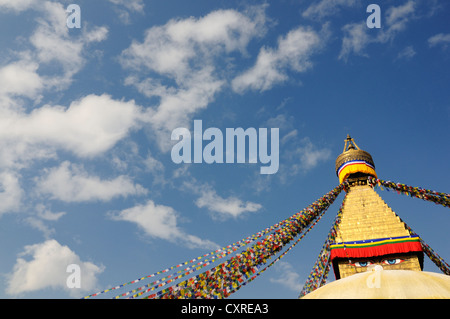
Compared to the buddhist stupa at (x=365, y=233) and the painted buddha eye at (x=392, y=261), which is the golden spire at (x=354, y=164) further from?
the painted buddha eye at (x=392, y=261)

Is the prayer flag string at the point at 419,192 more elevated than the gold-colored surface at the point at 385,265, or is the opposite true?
the prayer flag string at the point at 419,192

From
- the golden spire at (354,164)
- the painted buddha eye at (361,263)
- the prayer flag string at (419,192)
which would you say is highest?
the golden spire at (354,164)

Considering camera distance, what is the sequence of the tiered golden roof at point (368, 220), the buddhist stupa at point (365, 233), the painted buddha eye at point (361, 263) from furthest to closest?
the tiered golden roof at point (368, 220) < the painted buddha eye at point (361, 263) < the buddhist stupa at point (365, 233)

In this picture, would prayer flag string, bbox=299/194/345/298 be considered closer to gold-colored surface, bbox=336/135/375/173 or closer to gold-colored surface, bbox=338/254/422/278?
gold-colored surface, bbox=338/254/422/278

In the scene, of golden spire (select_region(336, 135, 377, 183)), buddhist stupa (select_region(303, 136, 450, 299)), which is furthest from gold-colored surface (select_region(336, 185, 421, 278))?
golden spire (select_region(336, 135, 377, 183))

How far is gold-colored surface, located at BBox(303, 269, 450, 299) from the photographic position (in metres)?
4.53

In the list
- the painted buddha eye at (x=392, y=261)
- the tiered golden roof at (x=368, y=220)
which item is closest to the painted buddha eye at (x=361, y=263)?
the painted buddha eye at (x=392, y=261)

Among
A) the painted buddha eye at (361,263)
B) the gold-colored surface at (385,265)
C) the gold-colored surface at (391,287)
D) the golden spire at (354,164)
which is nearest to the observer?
the gold-colored surface at (391,287)

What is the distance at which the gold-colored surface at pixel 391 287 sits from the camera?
4.53 m

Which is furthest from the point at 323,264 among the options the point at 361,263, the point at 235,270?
the point at 235,270
